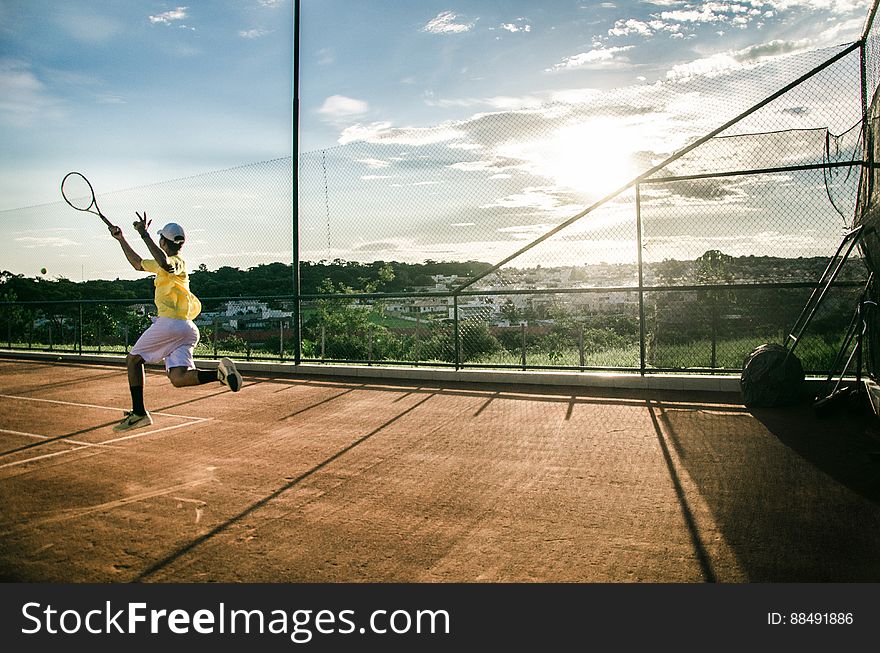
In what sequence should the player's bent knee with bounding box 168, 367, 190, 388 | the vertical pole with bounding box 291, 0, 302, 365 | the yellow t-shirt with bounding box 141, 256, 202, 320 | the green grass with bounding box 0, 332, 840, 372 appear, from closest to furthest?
the yellow t-shirt with bounding box 141, 256, 202, 320
the player's bent knee with bounding box 168, 367, 190, 388
the green grass with bounding box 0, 332, 840, 372
the vertical pole with bounding box 291, 0, 302, 365

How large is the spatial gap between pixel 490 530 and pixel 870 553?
2345 mm

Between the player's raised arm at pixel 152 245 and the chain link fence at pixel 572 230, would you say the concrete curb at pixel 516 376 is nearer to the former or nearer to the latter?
the chain link fence at pixel 572 230

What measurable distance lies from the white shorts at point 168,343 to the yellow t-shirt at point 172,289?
0.08m

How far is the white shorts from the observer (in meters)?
7.20

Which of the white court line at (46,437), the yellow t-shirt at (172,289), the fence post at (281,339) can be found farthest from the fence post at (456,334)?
the white court line at (46,437)

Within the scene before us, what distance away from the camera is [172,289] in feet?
23.5

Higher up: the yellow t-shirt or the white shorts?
the yellow t-shirt

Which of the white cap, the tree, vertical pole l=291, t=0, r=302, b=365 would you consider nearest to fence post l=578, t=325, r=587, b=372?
the tree

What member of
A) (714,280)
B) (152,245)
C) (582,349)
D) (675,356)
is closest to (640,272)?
(714,280)

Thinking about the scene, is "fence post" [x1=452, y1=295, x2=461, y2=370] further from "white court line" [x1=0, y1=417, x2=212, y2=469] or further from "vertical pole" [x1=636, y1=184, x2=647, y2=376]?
"white court line" [x1=0, y1=417, x2=212, y2=469]

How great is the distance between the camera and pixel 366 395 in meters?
11.0

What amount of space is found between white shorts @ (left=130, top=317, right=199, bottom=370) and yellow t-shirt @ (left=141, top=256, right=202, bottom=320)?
85mm

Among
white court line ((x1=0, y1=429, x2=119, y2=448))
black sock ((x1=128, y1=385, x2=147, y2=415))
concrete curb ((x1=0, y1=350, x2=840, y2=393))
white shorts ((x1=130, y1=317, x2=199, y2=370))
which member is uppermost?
white shorts ((x1=130, y1=317, x2=199, y2=370))

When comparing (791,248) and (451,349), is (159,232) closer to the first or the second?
(451,349)
